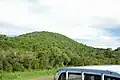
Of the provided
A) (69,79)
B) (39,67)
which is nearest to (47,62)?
(39,67)

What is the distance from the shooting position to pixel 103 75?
605 cm

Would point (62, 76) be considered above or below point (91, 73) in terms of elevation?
below

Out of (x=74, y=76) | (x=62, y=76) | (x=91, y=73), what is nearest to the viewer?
(x=91, y=73)

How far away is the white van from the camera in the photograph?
5.89 m

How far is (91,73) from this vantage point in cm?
640

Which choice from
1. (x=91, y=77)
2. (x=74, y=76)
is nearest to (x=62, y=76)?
(x=74, y=76)

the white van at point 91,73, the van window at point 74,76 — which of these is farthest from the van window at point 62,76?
the van window at point 74,76

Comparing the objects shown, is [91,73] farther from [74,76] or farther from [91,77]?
[74,76]

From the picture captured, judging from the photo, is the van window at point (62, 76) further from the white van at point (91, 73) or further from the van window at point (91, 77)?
the van window at point (91, 77)

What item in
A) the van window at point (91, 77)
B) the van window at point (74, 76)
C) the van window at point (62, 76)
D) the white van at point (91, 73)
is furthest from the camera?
the van window at point (62, 76)

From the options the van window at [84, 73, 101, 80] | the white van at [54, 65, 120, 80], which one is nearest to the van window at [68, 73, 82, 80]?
the white van at [54, 65, 120, 80]

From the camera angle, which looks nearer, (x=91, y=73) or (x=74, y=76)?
(x=91, y=73)

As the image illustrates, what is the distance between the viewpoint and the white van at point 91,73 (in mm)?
5891

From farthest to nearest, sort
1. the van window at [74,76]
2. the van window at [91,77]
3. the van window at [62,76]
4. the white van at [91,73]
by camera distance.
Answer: the van window at [62,76]
the van window at [74,76]
the van window at [91,77]
the white van at [91,73]
